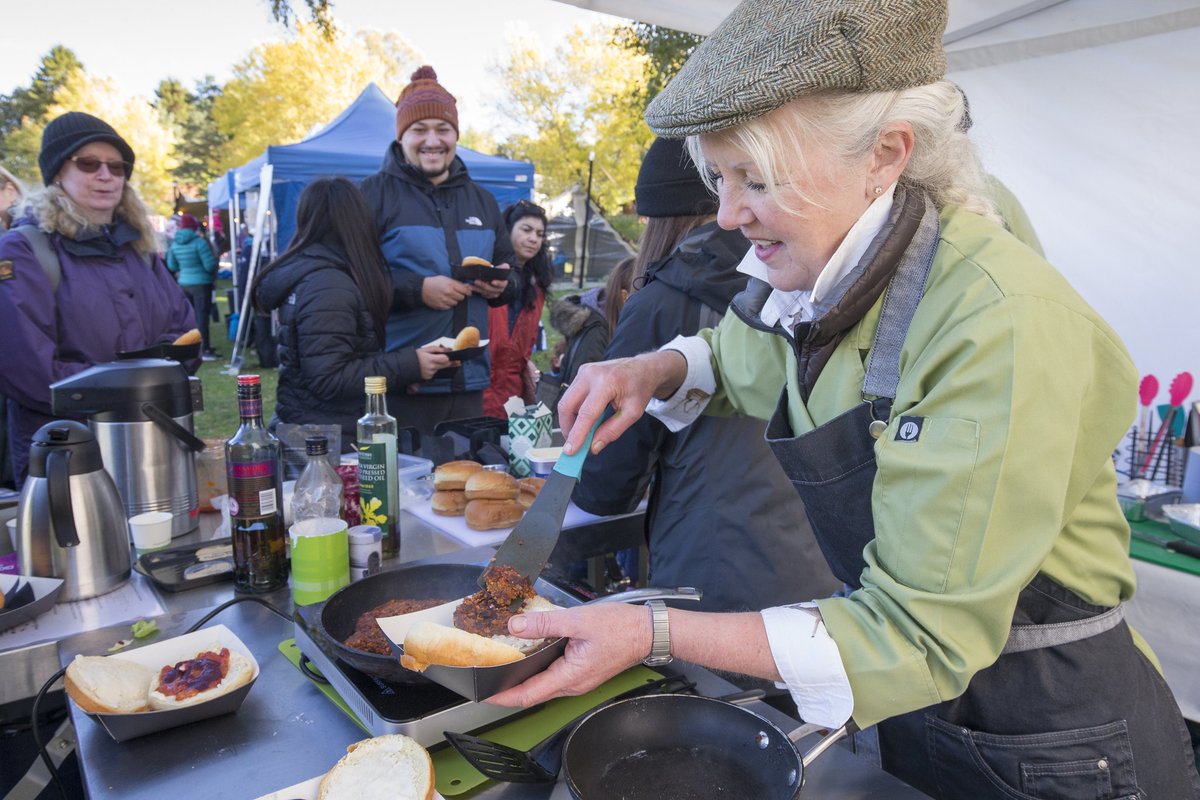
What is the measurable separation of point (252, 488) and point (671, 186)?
1.54 meters

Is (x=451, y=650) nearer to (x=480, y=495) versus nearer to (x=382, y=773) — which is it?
(x=382, y=773)

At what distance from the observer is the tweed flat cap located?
1122mm

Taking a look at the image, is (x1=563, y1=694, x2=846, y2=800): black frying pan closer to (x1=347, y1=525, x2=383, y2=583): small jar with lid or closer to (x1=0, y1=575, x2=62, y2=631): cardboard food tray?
(x1=347, y1=525, x2=383, y2=583): small jar with lid

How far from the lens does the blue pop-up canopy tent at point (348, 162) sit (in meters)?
9.82

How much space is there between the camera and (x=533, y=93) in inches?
1033

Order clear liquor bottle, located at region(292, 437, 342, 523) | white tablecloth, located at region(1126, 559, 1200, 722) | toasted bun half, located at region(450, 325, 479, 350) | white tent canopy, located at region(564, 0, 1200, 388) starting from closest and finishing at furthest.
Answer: clear liquor bottle, located at region(292, 437, 342, 523), white tablecloth, located at region(1126, 559, 1200, 722), white tent canopy, located at region(564, 0, 1200, 388), toasted bun half, located at region(450, 325, 479, 350)

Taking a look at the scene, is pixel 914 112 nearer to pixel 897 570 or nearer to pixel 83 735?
pixel 897 570

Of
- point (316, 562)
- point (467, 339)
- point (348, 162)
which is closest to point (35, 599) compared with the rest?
point (316, 562)

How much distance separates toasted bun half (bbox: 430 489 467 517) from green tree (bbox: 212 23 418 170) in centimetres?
2470

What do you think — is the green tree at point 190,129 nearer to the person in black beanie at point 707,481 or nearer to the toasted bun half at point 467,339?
the toasted bun half at point 467,339

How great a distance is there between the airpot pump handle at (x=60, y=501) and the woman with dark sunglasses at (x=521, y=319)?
3550mm

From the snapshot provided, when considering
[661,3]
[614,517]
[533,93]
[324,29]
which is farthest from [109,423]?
[533,93]

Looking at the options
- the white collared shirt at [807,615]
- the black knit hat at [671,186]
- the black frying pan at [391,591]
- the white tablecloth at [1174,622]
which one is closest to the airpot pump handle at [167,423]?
the black frying pan at [391,591]

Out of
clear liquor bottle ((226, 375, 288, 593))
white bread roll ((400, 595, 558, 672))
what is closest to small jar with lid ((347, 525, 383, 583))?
clear liquor bottle ((226, 375, 288, 593))
